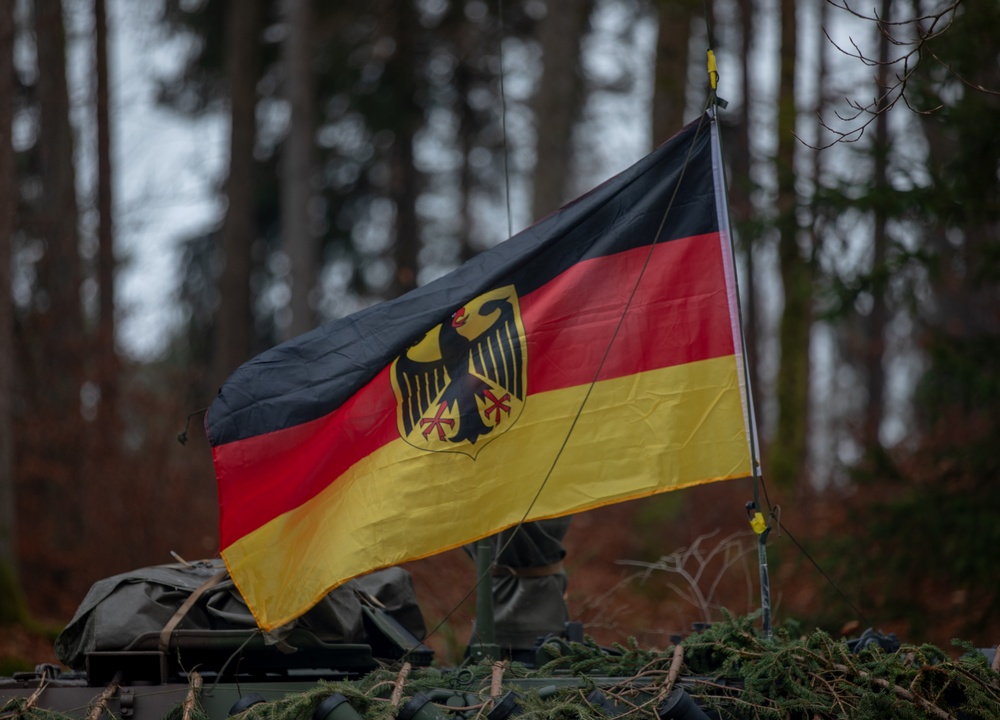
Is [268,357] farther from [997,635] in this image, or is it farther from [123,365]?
A: [123,365]

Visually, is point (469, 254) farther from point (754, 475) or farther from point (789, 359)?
point (754, 475)

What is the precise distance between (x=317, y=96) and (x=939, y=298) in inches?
559

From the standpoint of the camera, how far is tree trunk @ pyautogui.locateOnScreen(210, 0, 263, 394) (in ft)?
62.7

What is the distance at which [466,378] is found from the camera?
17.7ft

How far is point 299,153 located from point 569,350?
41.9 ft

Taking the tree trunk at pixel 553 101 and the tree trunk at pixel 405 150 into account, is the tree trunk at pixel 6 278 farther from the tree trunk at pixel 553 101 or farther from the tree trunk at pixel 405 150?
the tree trunk at pixel 405 150

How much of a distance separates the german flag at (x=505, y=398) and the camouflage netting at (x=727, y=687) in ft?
1.84

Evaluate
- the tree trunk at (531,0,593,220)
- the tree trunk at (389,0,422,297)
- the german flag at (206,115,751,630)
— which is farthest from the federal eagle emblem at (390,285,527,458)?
the tree trunk at (389,0,422,297)

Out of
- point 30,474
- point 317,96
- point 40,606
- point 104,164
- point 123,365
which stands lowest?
point 40,606

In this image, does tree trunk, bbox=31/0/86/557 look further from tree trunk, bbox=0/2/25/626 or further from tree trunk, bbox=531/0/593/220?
tree trunk, bbox=531/0/593/220

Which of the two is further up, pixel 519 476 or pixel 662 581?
pixel 519 476

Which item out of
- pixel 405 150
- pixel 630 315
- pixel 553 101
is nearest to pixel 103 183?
pixel 405 150

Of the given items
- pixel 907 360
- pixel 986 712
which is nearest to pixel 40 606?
pixel 986 712

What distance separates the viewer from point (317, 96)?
2030 centimetres
